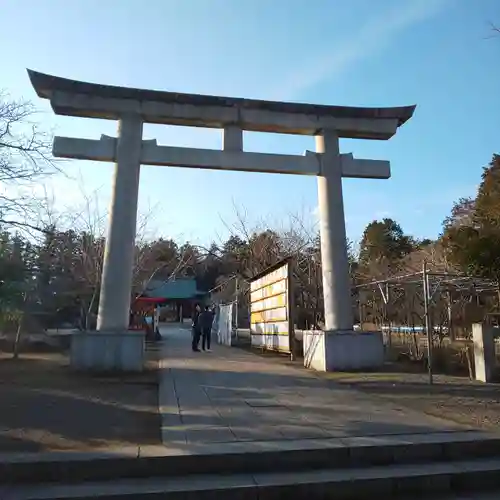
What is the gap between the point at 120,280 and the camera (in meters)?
10.4

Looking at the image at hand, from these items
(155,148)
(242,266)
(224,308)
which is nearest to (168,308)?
(242,266)

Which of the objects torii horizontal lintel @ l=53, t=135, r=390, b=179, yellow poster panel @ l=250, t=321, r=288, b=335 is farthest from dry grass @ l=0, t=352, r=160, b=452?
yellow poster panel @ l=250, t=321, r=288, b=335

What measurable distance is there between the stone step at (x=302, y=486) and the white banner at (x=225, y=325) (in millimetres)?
15917

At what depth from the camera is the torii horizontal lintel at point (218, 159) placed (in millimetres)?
10617

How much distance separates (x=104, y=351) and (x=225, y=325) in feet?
38.8

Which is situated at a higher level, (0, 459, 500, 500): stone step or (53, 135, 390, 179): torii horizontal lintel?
(53, 135, 390, 179): torii horizontal lintel

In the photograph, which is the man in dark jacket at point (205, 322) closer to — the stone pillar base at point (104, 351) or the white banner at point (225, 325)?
the white banner at point (225, 325)

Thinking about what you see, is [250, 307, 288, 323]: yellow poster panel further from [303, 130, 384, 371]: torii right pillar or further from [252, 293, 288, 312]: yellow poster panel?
[303, 130, 384, 371]: torii right pillar

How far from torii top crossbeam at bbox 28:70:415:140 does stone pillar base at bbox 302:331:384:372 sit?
5.11 m

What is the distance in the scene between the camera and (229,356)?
50.0 ft

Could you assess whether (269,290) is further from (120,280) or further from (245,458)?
(245,458)

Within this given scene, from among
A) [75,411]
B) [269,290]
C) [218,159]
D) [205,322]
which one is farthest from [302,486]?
[205,322]

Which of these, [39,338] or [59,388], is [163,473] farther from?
[39,338]

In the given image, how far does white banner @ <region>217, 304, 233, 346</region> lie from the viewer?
20750 millimetres
